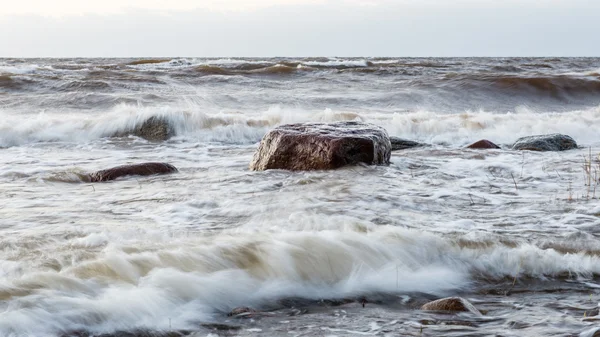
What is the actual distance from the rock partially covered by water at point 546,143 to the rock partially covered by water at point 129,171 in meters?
4.47

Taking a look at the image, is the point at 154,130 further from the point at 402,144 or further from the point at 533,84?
the point at 533,84

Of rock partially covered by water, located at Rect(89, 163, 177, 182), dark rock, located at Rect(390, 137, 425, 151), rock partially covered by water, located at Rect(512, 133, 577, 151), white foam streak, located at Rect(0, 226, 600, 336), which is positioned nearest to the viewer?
white foam streak, located at Rect(0, 226, 600, 336)

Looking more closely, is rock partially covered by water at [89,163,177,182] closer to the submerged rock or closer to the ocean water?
the ocean water

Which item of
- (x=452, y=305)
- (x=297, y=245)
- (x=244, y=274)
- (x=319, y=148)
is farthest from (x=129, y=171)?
(x=452, y=305)

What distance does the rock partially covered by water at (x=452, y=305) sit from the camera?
287 cm

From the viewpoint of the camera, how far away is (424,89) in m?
17.2

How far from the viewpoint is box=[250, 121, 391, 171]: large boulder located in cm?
621

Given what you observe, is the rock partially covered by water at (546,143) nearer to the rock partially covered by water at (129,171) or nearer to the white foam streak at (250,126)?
the white foam streak at (250,126)

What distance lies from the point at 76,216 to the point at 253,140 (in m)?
5.64

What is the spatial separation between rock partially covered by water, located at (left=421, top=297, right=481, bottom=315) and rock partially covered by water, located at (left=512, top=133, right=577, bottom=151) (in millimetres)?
5675

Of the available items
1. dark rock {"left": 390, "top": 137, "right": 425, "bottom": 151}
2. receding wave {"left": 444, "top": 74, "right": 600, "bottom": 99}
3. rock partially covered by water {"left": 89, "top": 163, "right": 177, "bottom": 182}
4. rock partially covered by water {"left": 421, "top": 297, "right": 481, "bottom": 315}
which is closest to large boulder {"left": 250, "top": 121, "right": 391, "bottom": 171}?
rock partially covered by water {"left": 89, "top": 163, "right": 177, "bottom": 182}

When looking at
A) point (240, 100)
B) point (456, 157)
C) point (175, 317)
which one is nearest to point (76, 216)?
point (175, 317)

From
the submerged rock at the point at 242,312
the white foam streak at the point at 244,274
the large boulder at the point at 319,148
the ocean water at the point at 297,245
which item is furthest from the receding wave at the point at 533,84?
the submerged rock at the point at 242,312

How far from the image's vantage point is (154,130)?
10.1 m
